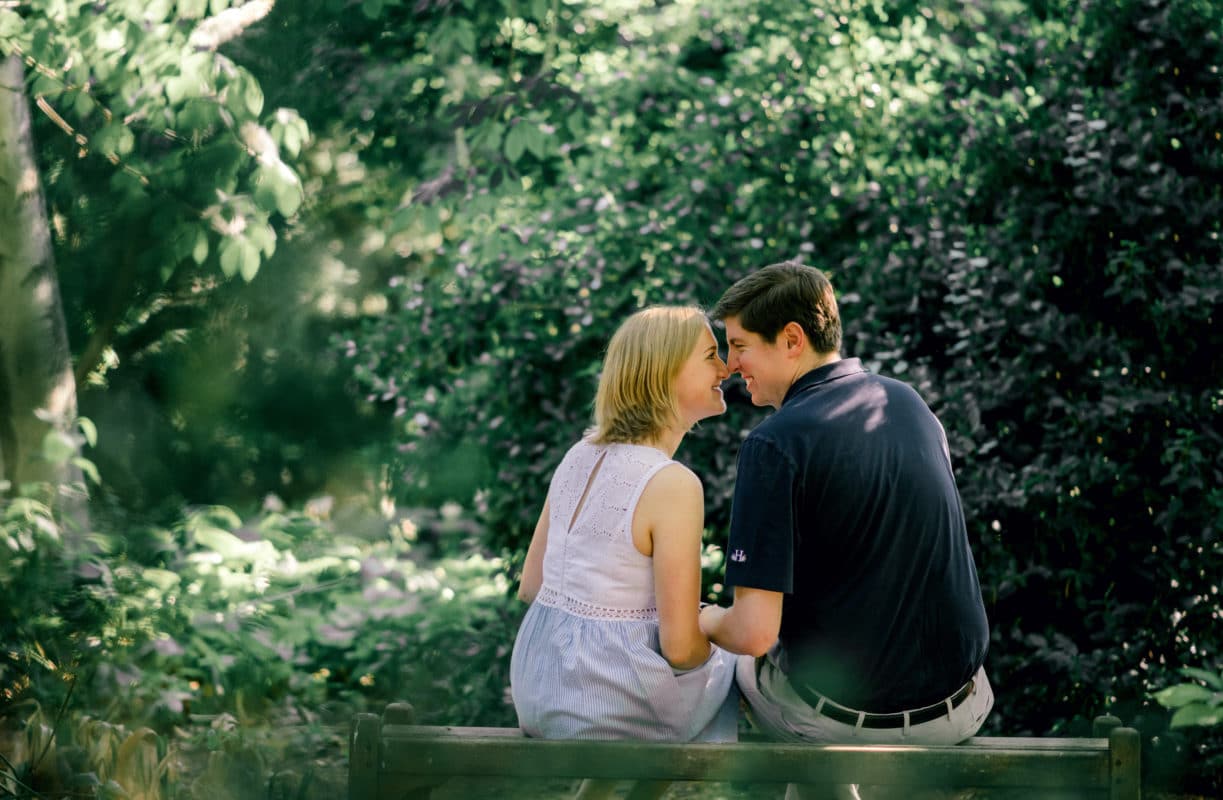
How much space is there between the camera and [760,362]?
117 inches

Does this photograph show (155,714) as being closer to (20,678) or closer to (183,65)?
(20,678)

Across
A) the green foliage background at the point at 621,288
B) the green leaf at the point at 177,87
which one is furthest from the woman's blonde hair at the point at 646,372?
the green leaf at the point at 177,87

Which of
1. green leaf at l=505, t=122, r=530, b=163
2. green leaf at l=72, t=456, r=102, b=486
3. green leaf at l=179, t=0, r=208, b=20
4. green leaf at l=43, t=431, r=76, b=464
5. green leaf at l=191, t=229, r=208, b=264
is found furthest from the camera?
green leaf at l=505, t=122, r=530, b=163

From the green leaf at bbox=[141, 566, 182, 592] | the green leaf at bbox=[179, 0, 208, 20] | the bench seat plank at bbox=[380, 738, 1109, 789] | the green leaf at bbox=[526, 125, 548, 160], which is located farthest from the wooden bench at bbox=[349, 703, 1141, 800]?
the green leaf at bbox=[526, 125, 548, 160]

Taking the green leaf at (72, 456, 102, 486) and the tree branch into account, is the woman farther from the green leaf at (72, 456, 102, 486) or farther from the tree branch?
the tree branch

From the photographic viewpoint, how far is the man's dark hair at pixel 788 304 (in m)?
2.92

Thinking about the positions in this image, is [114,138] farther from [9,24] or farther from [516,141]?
[516,141]

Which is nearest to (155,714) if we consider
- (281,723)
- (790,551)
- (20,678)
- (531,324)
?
(20,678)

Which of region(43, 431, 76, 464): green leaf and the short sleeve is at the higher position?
the short sleeve

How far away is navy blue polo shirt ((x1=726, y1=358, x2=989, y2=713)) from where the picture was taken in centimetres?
271

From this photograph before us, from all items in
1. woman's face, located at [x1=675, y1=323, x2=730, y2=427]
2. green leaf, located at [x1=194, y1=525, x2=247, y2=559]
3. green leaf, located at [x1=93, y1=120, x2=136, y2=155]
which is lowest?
green leaf, located at [x1=194, y1=525, x2=247, y2=559]

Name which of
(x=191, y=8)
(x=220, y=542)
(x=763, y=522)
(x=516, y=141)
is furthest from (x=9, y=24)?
(x=763, y=522)

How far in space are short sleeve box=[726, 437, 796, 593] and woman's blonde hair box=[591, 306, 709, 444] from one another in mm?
262

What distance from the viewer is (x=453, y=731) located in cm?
Result: 292
